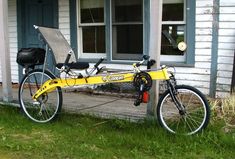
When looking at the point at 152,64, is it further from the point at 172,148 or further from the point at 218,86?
the point at 218,86

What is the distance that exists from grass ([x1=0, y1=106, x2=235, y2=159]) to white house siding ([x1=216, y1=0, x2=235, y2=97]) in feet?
7.03

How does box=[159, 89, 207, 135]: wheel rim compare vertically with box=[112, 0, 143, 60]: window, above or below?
below

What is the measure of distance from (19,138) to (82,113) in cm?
139

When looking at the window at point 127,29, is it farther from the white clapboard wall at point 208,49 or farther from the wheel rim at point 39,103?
the wheel rim at point 39,103

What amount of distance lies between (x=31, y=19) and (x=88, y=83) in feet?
16.2

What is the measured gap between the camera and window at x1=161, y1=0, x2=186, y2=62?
8.50 metres

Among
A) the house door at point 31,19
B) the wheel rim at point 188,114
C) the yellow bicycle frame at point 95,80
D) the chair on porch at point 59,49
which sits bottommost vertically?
the wheel rim at point 188,114

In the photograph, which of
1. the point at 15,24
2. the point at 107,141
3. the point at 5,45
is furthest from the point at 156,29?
the point at 15,24

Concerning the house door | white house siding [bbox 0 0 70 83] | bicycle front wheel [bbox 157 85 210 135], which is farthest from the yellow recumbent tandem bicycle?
the house door

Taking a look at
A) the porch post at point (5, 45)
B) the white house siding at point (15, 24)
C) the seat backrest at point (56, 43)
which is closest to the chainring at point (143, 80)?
the seat backrest at point (56, 43)

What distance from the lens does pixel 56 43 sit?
662 cm

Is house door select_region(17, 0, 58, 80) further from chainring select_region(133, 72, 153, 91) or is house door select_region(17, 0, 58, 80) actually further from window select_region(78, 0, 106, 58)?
chainring select_region(133, 72, 153, 91)

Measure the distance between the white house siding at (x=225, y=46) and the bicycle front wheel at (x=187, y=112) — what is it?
8.03 ft

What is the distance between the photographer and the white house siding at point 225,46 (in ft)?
26.0
